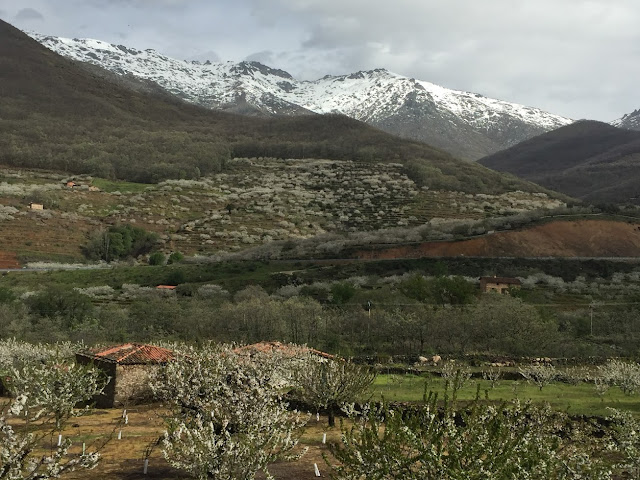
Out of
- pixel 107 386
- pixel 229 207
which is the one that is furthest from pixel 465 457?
pixel 229 207

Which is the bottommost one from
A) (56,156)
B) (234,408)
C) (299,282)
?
(299,282)

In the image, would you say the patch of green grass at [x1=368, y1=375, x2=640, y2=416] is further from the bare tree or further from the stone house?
the stone house

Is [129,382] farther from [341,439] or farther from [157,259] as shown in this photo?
[157,259]

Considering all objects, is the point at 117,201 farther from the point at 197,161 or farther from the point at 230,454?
the point at 230,454

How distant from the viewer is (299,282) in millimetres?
60250

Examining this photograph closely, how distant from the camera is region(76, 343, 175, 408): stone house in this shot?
2586 cm

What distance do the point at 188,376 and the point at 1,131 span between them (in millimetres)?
132571

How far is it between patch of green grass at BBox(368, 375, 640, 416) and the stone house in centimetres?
892

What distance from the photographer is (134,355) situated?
26281mm

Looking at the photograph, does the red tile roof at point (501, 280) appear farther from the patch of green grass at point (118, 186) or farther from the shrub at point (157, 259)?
the patch of green grass at point (118, 186)

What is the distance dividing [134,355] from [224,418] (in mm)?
14405

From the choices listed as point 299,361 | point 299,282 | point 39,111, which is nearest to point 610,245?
point 299,282

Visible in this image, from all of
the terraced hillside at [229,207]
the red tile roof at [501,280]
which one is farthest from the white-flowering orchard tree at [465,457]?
the terraced hillside at [229,207]

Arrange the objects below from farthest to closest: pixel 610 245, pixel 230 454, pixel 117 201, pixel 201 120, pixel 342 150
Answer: pixel 201 120 → pixel 342 150 → pixel 117 201 → pixel 610 245 → pixel 230 454
